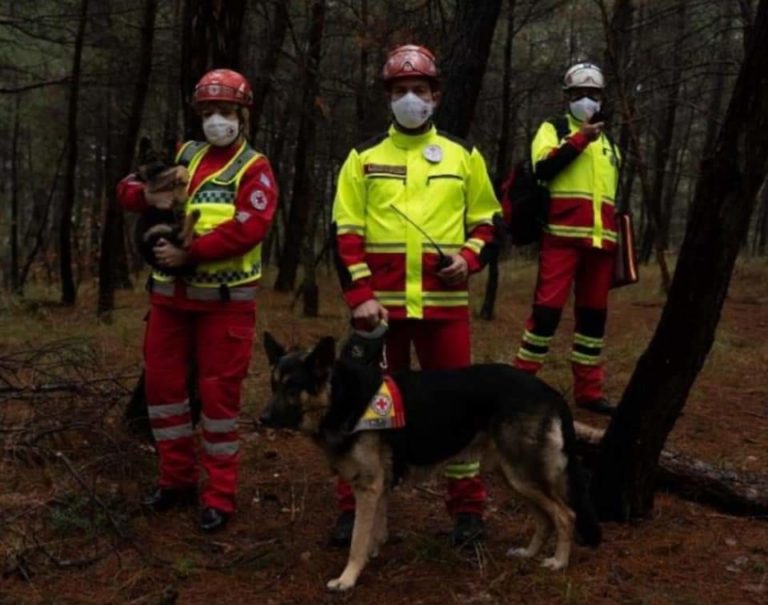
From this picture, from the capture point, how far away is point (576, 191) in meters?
6.71

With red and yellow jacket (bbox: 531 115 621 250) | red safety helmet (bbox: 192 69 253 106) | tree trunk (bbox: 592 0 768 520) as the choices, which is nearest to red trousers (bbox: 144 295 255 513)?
red safety helmet (bbox: 192 69 253 106)

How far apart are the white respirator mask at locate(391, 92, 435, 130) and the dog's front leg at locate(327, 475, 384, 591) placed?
5.98ft

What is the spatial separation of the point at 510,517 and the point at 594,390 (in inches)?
90.6

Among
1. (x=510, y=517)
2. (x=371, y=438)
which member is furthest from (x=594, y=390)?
(x=371, y=438)

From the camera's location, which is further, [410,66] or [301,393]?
[410,66]

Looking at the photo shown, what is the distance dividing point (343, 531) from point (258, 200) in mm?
1850

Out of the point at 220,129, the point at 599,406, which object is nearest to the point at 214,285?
the point at 220,129

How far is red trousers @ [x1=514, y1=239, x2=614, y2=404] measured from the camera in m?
6.71

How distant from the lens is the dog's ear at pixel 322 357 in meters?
4.02

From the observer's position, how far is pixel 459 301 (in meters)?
4.66

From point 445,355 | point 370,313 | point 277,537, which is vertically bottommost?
point 277,537

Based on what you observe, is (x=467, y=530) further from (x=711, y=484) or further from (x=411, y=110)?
(x=411, y=110)

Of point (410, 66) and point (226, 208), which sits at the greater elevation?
point (410, 66)

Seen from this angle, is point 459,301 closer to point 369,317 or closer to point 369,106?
point 369,317
